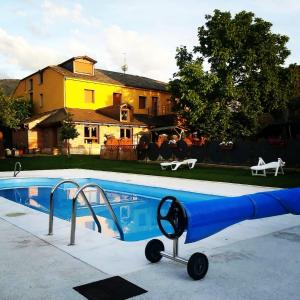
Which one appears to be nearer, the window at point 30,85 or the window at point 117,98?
the window at point 117,98

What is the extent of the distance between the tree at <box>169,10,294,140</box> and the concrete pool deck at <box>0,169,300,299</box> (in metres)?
19.4

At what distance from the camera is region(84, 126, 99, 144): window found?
1305 inches

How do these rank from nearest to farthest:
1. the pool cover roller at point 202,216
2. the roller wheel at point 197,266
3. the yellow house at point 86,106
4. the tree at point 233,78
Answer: the roller wheel at point 197,266 → the pool cover roller at point 202,216 → the tree at point 233,78 → the yellow house at point 86,106

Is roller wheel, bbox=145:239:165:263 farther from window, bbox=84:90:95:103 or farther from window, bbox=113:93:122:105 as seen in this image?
window, bbox=113:93:122:105

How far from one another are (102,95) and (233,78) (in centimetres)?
1533

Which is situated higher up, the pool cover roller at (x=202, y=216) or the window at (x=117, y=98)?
the window at (x=117, y=98)

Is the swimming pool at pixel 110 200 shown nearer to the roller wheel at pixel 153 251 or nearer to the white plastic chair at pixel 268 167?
the roller wheel at pixel 153 251

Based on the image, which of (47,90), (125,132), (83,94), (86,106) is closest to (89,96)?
(83,94)

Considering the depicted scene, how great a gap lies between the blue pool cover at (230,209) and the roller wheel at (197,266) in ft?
0.80

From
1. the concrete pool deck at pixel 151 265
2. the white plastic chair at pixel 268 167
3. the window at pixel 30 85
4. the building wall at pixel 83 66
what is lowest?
the concrete pool deck at pixel 151 265

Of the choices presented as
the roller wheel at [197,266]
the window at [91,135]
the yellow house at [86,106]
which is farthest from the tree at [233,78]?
the roller wheel at [197,266]

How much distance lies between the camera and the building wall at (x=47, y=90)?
35.6 metres

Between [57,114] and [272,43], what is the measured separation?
20058 mm

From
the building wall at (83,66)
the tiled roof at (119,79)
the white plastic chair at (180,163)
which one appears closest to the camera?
the white plastic chair at (180,163)
